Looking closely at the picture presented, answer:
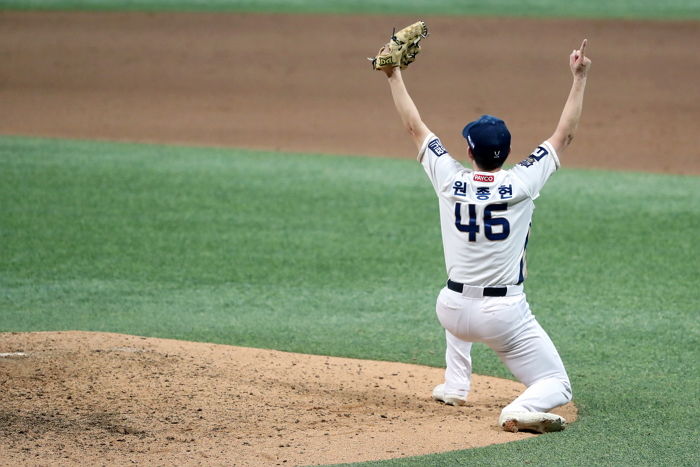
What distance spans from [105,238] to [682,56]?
13.1 meters

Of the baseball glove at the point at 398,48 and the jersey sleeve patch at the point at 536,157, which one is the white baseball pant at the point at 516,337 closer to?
the jersey sleeve patch at the point at 536,157

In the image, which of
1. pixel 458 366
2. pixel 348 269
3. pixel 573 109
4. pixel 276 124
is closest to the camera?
pixel 573 109

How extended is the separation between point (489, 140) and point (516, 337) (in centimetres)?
90

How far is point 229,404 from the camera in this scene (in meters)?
5.23

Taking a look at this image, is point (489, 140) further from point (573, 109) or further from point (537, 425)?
point (537, 425)


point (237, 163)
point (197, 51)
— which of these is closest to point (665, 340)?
point (237, 163)

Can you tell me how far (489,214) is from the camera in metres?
4.73

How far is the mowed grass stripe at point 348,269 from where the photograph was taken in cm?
595

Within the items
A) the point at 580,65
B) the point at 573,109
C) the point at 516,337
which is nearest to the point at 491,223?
the point at 516,337

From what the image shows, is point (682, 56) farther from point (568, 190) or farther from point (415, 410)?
point (415, 410)

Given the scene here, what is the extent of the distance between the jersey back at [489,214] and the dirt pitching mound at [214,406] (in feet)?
2.48

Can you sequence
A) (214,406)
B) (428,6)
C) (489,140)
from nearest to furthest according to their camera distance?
(489,140) → (214,406) → (428,6)

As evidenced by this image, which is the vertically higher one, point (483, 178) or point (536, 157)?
point (536, 157)

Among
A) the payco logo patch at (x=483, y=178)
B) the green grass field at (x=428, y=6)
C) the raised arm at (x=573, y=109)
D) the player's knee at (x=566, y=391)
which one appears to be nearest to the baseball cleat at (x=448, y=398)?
the player's knee at (x=566, y=391)
